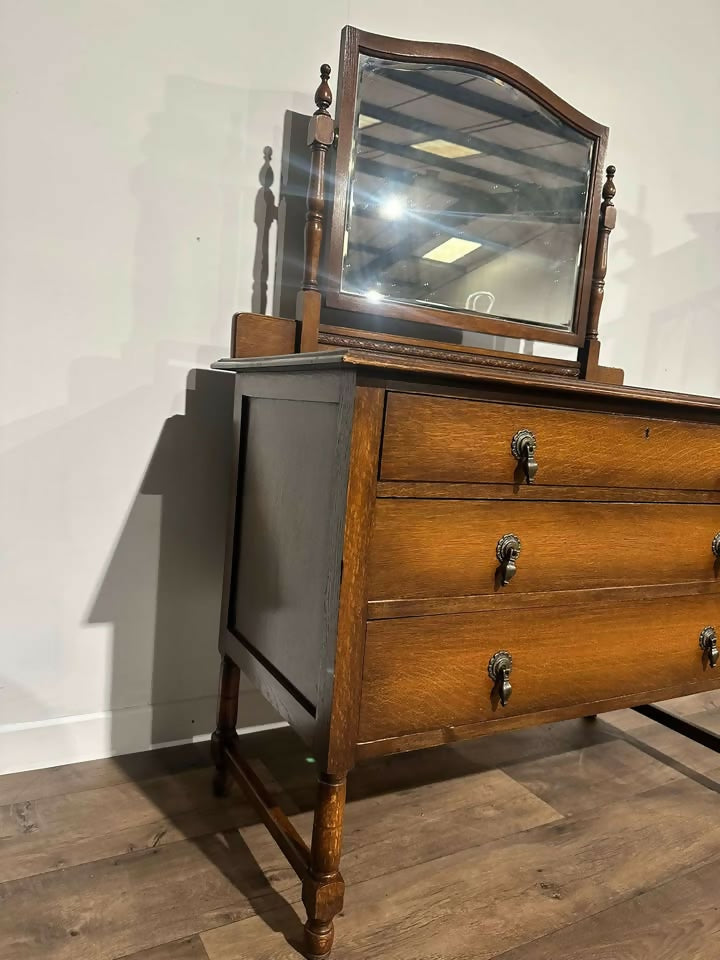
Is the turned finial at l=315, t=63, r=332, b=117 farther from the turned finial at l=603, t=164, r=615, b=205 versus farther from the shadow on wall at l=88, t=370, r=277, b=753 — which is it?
the turned finial at l=603, t=164, r=615, b=205

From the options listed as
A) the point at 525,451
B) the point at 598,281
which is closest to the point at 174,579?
the point at 525,451

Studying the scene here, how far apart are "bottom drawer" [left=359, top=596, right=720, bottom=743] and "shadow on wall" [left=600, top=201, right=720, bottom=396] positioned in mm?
971

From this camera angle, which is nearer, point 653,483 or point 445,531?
point 445,531

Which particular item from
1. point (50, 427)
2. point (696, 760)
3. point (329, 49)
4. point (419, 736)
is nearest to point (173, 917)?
point (419, 736)

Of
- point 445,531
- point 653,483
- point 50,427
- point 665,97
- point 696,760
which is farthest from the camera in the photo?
point 665,97

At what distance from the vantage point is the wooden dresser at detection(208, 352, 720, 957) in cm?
96

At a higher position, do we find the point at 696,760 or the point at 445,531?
the point at 445,531

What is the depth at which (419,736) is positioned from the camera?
1.04m

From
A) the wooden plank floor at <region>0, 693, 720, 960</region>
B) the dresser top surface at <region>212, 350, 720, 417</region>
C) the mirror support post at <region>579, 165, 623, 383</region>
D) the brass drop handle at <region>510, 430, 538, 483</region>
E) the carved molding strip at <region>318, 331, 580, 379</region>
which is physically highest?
the mirror support post at <region>579, 165, 623, 383</region>

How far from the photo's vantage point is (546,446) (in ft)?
3.55

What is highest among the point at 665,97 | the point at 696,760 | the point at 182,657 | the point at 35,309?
the point at 665,97

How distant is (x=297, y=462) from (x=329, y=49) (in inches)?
37.1

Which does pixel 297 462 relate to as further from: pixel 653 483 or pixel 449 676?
pixel 653 483

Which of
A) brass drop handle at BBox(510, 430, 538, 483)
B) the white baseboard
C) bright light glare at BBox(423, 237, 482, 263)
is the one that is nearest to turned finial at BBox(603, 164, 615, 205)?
bright light glare at BBox(423, 237, 482, 263)
